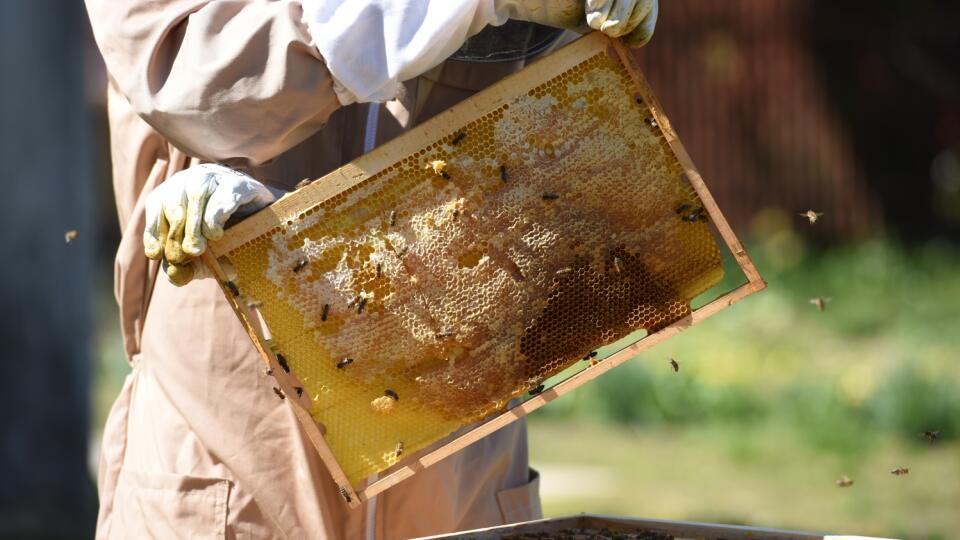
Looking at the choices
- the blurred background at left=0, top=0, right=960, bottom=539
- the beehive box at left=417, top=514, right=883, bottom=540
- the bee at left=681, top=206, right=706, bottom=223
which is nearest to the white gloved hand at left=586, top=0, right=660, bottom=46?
the bee at left=681, top=206, right=706, bottom=223

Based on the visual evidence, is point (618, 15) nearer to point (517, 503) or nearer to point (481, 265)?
point (481, 265)

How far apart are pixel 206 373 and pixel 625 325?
89cm

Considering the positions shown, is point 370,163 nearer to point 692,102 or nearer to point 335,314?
point 335,314

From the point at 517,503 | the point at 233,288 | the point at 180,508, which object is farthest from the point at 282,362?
the point at 517,503

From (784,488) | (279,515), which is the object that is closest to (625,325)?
(279,515)

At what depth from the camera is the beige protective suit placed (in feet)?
8.09

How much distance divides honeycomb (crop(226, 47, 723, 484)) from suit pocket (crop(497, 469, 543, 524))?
17.5 inches

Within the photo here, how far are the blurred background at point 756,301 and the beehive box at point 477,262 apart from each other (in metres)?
4.29

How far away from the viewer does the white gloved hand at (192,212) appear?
238 centimetres

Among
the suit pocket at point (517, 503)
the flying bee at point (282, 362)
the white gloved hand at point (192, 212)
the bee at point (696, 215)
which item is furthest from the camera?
the suit pocket at point (517, 503)

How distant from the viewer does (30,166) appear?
712 cm

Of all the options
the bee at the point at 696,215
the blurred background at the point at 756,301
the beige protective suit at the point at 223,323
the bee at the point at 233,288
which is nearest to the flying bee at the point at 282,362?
the bee at the point at 233,288

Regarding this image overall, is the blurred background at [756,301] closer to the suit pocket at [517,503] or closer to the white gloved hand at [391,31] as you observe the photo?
the suit pocket at [517,503]

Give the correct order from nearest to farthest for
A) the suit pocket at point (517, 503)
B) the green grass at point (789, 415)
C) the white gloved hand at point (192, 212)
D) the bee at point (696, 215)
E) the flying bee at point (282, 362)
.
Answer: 1. the white gloved hand at point (192, 212)
2. the flying bee at point (282, 362)
3. the bee at point (696, 215)
4. the suit pocket at point (517, 503)
5. the green grass at point (789, 415)
